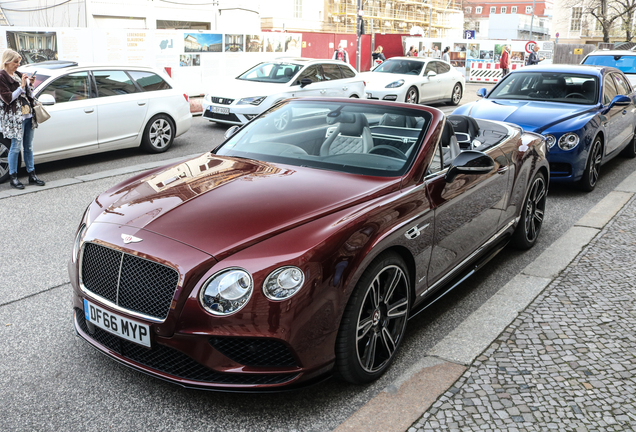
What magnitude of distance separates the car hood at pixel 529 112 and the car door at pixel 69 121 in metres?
5.53

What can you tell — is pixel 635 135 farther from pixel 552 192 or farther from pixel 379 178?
pixel 379 178

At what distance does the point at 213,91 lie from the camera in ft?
44.6

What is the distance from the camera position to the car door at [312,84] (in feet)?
46.1

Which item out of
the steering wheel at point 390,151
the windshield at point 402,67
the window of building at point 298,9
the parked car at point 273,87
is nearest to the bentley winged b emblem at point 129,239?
the steering wheel at point 390,151

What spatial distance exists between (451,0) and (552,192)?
101m

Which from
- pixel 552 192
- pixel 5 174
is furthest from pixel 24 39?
pixel 552 192

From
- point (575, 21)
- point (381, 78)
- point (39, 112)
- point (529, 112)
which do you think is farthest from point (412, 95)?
point (575, 21)

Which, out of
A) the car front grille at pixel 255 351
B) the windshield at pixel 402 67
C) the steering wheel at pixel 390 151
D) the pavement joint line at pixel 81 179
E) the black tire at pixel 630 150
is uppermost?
the windshield at pixel 402 67

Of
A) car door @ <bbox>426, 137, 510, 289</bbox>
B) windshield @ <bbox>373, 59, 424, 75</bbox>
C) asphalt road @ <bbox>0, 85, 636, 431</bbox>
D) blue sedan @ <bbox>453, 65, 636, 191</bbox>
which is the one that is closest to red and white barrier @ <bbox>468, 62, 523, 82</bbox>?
windshield @ <bbox>373, 59, 424, 75</bbox>

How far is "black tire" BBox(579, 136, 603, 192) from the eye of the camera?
8172 millimetres

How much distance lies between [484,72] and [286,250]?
33465 millimetres

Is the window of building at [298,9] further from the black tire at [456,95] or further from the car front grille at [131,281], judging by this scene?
the car front grille at [131,281]

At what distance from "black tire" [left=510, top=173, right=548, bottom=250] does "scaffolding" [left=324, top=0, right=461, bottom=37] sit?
71689 mm

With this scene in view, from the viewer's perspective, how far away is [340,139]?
431cm
